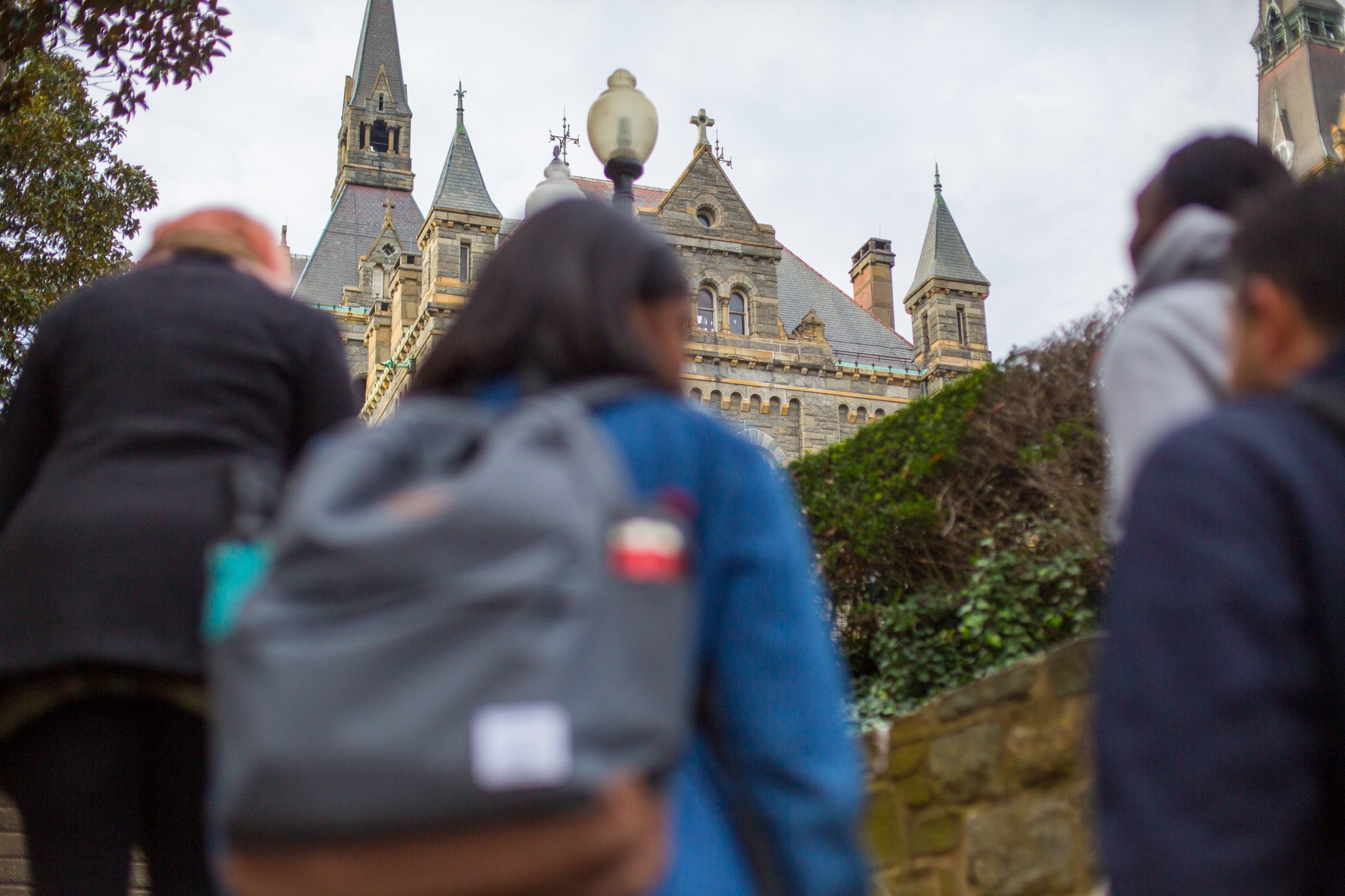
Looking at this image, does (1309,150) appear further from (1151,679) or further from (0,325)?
(1151,679)

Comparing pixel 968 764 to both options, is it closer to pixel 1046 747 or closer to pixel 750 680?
pixel 1046 747

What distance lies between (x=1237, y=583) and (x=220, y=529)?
5.45 ft

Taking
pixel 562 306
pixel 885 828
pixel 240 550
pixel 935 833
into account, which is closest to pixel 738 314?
pixel 885 828

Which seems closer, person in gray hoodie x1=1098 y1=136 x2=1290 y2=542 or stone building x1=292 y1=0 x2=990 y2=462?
person in gray hoodie x1=1098 y1=136 x2=1290 y2=542

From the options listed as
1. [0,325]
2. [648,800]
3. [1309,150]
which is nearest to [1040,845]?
[648,800]

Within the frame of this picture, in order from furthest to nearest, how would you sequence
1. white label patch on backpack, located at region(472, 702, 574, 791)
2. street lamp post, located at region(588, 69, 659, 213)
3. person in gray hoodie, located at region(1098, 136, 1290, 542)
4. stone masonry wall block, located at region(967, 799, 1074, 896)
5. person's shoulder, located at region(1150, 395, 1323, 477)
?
street lamp post, located at region(588, 69, 659, 213) < stone masonry wall block, located at region(967, 799, 1074, 896) < person in gray hoodie, located at region(1098, 136, 1290, 542) < person's shoulder, located at region(1150, 395, 1323, 477) < white label patch on backpack, located at region(472, 702, 574, 791)

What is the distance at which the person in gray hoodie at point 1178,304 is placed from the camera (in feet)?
7.89

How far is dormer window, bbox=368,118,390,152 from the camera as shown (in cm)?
7519

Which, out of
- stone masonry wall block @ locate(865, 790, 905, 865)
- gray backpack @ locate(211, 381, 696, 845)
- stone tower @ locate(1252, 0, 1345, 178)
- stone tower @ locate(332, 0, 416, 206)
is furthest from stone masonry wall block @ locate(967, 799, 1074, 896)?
stone tower @ locate(332, 0, 416, 206)

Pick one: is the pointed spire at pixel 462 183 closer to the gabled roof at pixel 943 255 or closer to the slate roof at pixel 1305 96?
the gabled roof at pixel 943 255

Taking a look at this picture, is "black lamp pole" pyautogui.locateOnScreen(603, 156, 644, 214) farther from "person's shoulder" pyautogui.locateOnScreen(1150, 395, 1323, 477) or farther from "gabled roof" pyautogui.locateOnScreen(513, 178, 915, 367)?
"gabled roof" pyautogui.locateOnScreen(513, 178, 915, 367)

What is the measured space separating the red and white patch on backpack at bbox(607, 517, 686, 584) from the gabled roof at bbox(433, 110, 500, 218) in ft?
106

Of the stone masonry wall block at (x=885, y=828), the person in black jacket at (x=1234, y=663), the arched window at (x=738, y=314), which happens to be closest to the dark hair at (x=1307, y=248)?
the person in black jacket at (x=1234, y=663)

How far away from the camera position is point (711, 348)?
3209 centimetres
